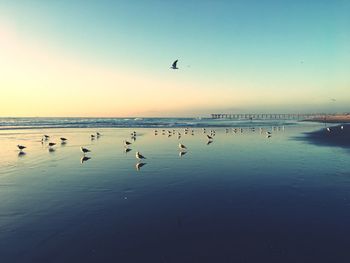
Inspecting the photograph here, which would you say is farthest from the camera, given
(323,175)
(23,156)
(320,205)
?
(23,156)

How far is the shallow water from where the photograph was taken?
22.6 ft

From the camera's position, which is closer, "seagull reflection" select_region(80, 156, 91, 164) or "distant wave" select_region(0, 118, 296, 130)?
"seagull reflection" select_region(80, 156, 91, 164)

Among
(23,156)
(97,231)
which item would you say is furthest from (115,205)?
(23,156)

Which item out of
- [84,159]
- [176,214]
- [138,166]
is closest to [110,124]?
[84,159]

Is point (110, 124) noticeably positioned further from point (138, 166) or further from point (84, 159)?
point (138, 166)

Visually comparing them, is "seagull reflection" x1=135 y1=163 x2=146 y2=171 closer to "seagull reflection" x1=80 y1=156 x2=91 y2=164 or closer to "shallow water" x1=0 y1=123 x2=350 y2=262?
"shallow water" x1=0 y1=123 x2=350 y2=262

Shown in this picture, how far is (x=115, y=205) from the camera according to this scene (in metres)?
10.3

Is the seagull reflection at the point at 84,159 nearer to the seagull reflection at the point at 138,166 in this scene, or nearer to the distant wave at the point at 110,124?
the seagull reflection at the point at 138,166

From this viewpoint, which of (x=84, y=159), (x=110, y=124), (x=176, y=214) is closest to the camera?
→ (x=176, y=214)

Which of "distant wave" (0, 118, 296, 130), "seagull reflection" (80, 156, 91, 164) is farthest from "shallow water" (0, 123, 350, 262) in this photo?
"distant wave" (0, 118, 296, 130)

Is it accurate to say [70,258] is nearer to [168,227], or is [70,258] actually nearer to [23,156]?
[168,227]

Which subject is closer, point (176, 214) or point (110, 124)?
point (176, 214)

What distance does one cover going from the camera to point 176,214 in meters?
9.34

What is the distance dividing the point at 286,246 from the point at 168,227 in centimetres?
293
